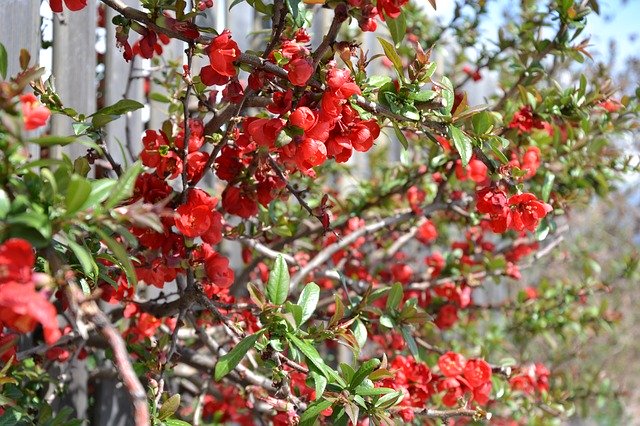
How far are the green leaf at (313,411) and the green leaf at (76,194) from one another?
476mm

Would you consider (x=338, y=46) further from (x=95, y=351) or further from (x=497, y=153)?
(x=95, y=351)

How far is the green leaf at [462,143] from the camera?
105 centimetres

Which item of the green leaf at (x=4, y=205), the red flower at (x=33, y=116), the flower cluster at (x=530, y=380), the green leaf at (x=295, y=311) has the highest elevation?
the red flower at (x=33, y=116)

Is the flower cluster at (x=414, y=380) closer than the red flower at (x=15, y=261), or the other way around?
the red flower at (x=15, y=261)

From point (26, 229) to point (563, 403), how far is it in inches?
57.6

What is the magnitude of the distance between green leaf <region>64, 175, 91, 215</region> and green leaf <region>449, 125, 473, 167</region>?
0.56 meters

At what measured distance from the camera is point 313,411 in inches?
39.8

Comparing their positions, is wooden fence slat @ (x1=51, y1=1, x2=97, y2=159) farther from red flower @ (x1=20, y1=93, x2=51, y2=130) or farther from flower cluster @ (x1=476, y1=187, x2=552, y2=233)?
flower cluster @ (x1=476, y1=187, x2=552, y2=233)

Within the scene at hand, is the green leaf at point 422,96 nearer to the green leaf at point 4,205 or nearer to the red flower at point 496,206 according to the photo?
the red flower at point 496,206

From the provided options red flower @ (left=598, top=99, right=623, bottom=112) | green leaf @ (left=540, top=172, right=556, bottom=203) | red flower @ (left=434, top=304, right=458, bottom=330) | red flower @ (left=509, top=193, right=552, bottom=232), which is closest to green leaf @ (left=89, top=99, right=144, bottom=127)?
red flower @ (left=509, top=193, right=552, bottom=232)

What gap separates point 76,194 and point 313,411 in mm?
493

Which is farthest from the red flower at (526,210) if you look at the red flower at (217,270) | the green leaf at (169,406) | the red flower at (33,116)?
the red flower at (33,116)

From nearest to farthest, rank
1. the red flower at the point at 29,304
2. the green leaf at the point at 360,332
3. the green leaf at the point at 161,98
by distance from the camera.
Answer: the red flower at the point at 29,304 < the green leaf at the point at 360,332 < the green leaf at the point at 161,98

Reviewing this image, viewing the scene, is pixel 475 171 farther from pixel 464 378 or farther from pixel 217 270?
pixel 217 270
